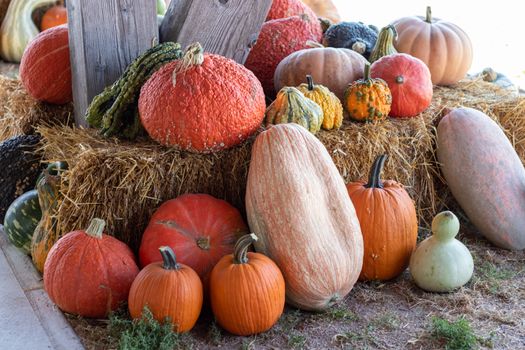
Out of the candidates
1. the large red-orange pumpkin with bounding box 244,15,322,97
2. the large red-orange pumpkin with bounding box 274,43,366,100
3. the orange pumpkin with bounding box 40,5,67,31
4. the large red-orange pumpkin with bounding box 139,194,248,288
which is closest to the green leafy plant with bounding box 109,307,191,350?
the large red-orange pumpkin with bounding box 139,194,248,288

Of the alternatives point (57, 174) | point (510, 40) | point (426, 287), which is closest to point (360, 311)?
point (426, 287)

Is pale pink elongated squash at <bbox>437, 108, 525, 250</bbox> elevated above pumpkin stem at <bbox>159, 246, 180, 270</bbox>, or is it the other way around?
pumpkin stem at <bbox>159, 246, 180, 270</bbox>

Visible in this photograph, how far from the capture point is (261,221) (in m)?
2.93

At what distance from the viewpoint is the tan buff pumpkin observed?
3.39m

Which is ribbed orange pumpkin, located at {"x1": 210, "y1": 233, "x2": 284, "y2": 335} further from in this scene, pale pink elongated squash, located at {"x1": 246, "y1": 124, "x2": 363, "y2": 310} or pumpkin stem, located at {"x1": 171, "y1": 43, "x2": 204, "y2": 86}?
pumpkin stem, located at {"x1": 171, "y1": 43, "x2": 204, "y2": 86}

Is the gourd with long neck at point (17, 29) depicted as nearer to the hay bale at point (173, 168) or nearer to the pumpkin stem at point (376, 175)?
the hay bale at point (173, 168)

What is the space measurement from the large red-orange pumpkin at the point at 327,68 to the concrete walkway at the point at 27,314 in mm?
1683

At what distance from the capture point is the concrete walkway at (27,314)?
9.05 ft

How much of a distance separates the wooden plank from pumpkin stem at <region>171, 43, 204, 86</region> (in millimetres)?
496

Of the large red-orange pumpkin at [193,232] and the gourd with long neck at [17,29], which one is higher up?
the gourd with long neck at [17,29]

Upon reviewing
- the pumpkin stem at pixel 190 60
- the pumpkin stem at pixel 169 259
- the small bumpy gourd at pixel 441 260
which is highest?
the pumpkin stem at pixel 190 60

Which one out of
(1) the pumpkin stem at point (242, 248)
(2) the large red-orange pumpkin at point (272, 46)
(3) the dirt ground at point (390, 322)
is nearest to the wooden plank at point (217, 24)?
(2) the large red-orange pumpkin at point (272, 46)

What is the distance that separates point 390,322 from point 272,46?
191 centimetres

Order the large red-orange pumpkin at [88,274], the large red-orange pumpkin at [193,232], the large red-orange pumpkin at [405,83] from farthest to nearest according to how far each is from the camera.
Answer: the large red-orange pumpkin at [405,83] < the large red-orange pumpkin at [193,232] < the large red-orange pumpkin at [88,274]
